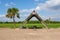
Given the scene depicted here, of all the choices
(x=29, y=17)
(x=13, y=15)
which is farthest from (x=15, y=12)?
(x=29, y=17)

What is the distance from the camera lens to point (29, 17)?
3641cm

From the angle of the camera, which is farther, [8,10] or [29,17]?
[8,10]

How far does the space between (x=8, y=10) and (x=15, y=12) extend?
7.86ft

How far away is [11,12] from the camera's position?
175 ft

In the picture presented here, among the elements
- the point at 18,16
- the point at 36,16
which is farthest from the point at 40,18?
the point at 18,16

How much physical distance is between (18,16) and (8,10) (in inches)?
151

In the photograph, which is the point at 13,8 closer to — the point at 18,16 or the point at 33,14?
the point at 18,16

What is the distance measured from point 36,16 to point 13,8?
18508 millimetres

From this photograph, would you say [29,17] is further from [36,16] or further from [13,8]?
[13,8]

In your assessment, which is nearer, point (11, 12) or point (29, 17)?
point (29, 17)

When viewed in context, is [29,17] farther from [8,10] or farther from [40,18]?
[8,10]

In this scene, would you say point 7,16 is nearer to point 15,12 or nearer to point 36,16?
point 15,12

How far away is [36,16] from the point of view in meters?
36.4

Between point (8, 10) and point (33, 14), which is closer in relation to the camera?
point (33, 14)
